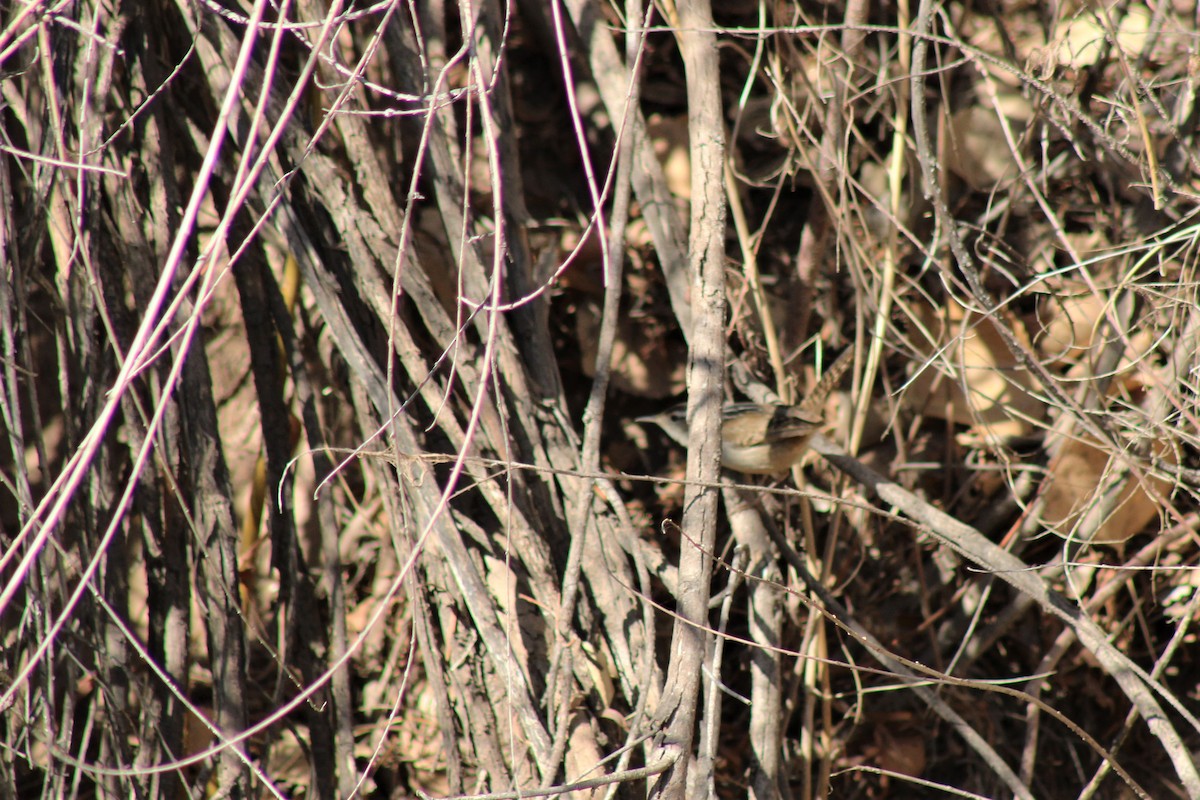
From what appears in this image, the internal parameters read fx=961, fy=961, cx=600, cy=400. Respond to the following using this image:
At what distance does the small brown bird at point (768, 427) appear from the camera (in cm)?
268

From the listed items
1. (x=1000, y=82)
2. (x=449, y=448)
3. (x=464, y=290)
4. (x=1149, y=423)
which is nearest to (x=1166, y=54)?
(x=1000, y=82)

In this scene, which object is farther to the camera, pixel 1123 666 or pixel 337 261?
pixel 337 261

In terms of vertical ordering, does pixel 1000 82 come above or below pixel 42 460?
above

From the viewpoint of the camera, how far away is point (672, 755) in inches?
64.7

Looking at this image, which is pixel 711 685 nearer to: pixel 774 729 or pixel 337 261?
pixel 774 729

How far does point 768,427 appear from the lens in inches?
108

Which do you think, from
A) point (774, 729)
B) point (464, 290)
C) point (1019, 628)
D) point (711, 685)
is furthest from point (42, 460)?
point (1019, 628)

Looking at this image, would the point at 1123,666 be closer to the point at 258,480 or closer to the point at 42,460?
the point at 258,480

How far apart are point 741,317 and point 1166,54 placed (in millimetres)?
1514

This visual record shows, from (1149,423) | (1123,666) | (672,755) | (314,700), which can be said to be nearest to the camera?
(672,755)

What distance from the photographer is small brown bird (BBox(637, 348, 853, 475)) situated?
2.68m

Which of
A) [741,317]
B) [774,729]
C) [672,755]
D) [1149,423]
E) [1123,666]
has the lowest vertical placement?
[774,729]

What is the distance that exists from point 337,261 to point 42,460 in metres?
0.87

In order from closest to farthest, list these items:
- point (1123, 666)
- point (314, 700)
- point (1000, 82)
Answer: point (1123, 666) < point (314, 700) < point (1000, 82)
